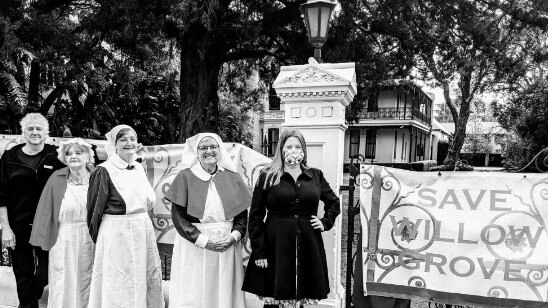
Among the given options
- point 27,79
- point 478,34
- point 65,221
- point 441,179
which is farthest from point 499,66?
point 27,79

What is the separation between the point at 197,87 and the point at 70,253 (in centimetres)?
662

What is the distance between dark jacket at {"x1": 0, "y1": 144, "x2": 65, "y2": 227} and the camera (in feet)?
12.6

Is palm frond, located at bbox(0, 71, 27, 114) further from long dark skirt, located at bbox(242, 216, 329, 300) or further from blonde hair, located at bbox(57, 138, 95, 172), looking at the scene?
long dark skirt, located at bbox(242, 216, 329, 300)

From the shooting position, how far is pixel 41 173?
3943 mm

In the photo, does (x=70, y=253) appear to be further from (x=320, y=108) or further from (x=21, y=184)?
(x=320, y=108)

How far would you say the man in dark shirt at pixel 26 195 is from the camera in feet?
12.6

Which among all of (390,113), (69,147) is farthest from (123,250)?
(390,113)

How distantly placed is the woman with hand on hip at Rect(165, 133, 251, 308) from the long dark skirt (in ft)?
1.04

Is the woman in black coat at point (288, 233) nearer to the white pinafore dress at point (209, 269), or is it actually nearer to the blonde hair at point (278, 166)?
the blonde hair at point (278, 166)

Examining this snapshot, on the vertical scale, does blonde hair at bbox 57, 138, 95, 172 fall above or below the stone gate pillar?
below

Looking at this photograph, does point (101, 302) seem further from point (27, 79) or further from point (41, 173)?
point (27, 79)

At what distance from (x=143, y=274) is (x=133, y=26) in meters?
5.29

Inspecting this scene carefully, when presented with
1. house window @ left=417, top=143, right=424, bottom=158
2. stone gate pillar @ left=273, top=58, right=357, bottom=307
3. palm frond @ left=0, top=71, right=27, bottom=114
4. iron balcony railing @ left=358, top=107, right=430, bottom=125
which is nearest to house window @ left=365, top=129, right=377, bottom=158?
iron balcony railing @ left=358, top=107, right=430, bottom=125

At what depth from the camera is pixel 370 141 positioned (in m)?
33.8
